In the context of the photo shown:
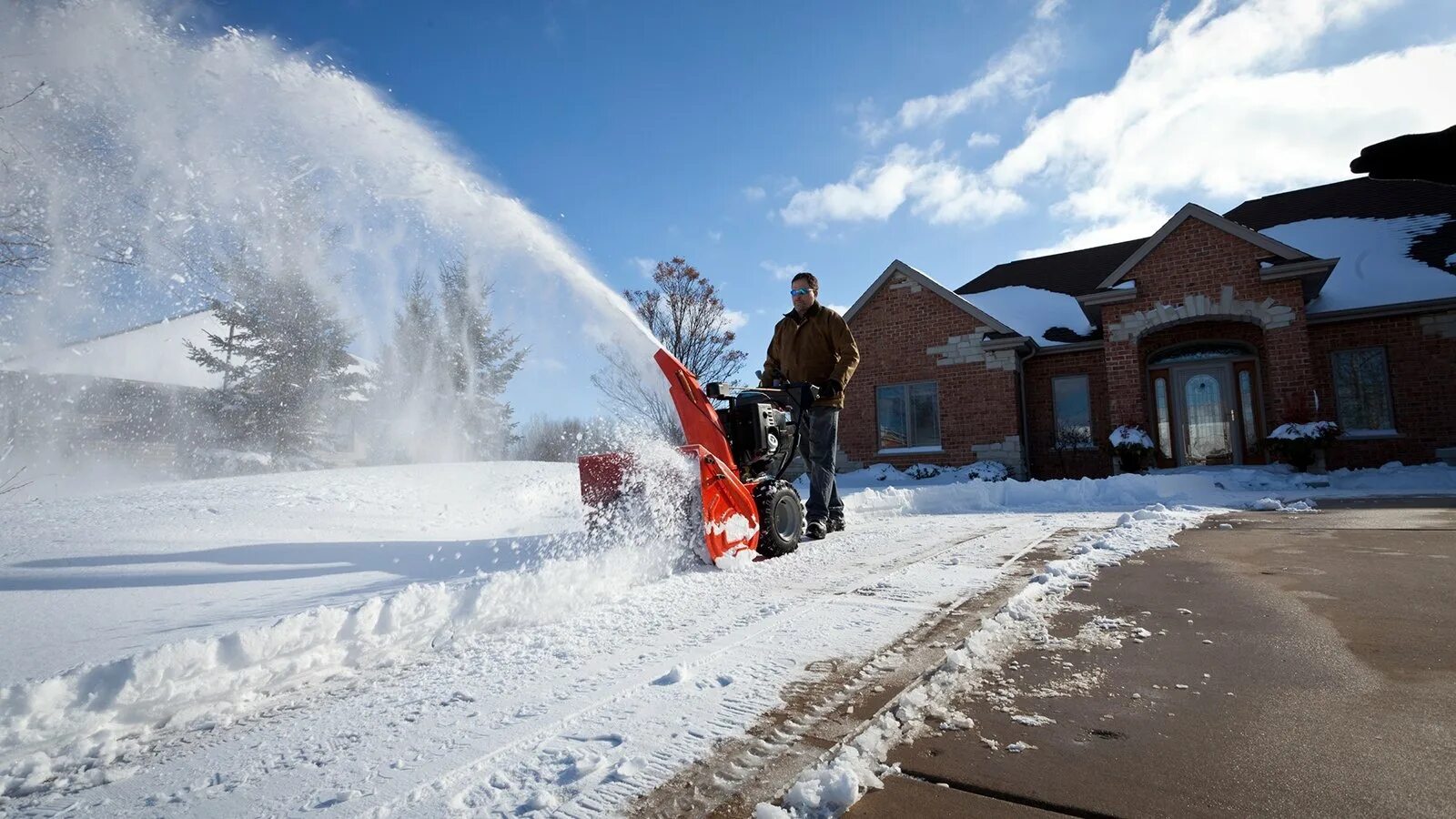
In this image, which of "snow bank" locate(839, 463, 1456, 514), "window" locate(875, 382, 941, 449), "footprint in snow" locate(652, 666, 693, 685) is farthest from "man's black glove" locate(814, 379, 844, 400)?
"window" locate(875, 382, 941, 449)

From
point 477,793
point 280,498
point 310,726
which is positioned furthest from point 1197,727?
point 280,498

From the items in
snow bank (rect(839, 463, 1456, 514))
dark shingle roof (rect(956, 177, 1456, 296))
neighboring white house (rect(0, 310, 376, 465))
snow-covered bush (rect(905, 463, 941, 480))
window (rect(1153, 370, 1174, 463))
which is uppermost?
dark shingle roof (rect(956, 177, 1456, 296))

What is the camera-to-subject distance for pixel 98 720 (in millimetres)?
1893

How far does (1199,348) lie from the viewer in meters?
13.9

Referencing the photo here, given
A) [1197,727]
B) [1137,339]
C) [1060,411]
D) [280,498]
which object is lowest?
[1197,727]

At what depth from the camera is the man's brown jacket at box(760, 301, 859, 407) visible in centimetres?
546

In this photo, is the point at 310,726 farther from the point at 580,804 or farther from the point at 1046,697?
the point at 1046,697

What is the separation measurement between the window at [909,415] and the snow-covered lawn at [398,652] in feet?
33.7

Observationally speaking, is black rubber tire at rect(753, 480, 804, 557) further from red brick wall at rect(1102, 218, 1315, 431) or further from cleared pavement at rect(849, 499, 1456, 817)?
red brick wall at rect(1102, 218, 1315, 431)

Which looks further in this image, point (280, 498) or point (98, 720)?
point (280, 498)

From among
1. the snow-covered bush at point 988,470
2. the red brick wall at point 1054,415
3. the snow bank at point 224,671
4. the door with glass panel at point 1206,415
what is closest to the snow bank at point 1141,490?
the door with glass panel at point 1206,415

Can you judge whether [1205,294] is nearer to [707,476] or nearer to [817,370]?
[817,370]

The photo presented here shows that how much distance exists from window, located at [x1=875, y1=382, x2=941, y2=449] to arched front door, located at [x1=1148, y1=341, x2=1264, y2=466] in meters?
4.51

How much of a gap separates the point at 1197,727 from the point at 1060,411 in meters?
14.8
